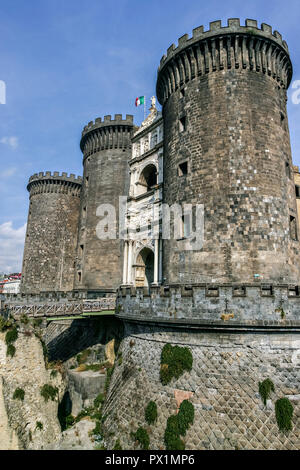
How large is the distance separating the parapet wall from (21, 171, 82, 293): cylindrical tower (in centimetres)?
2339

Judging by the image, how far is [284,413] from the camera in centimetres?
909

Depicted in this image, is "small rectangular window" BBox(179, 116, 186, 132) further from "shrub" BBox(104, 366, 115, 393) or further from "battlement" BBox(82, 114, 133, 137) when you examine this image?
"shrub" BBox(104, 366, 115, 393)

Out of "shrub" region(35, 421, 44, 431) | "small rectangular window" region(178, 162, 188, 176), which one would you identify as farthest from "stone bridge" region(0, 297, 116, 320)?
"small rectangular window" region(178, 162, 188, 176)

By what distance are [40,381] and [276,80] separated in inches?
767

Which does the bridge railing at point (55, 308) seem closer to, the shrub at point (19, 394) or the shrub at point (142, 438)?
the shrub at point (19, 394)

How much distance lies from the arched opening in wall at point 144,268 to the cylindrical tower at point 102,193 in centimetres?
265

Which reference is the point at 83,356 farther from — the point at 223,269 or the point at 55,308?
the point at 223,269

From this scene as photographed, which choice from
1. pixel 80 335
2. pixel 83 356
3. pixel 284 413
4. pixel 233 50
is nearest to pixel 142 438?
pixel 284 413

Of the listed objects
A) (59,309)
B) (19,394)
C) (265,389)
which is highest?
(59,309)

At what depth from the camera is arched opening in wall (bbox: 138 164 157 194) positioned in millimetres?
24589

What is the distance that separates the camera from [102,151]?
91.0 feet

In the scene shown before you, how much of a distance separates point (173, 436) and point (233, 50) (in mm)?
18325

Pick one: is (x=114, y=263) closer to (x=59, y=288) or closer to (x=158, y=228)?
(x=158, y=228)

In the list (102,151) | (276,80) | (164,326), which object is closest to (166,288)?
(164,326)
